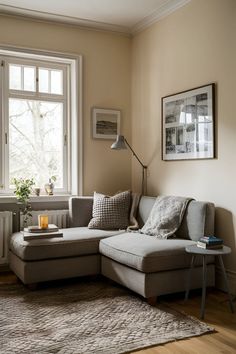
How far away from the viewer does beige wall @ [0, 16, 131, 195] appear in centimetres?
443

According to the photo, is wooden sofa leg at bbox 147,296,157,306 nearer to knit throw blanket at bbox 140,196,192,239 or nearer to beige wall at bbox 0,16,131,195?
knit throw blanket at bbox 140,196,192,239

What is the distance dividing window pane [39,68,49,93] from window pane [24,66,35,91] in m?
0.08

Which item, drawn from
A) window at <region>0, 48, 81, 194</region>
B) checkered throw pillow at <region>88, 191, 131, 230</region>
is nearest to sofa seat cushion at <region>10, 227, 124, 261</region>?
checkered throw pillow at <region>88, 191, 131, 230</region>

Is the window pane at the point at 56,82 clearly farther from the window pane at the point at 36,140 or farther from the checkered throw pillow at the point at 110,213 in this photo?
the checkered throw pillow at the point at 110,213

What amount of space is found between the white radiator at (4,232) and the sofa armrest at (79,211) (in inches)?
25.7

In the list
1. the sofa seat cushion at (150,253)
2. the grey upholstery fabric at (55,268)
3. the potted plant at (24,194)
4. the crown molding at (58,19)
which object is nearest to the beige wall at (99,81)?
the crown molding at (58,19)

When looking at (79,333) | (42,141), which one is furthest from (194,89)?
(79,333)

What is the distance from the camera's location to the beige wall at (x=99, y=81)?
14.5 ft

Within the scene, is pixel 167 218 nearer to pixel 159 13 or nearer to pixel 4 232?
pixel 4 232

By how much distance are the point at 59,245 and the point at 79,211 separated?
30.5 inches

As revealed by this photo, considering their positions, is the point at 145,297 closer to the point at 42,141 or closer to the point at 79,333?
the point at 79,333

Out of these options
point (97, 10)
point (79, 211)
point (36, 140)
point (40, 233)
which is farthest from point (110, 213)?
point (97, 10)

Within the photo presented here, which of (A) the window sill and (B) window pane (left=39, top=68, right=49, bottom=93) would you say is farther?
(B) window pane (left=39, top=68, right=49, bottom=93)

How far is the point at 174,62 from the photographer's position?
4.06 meters
